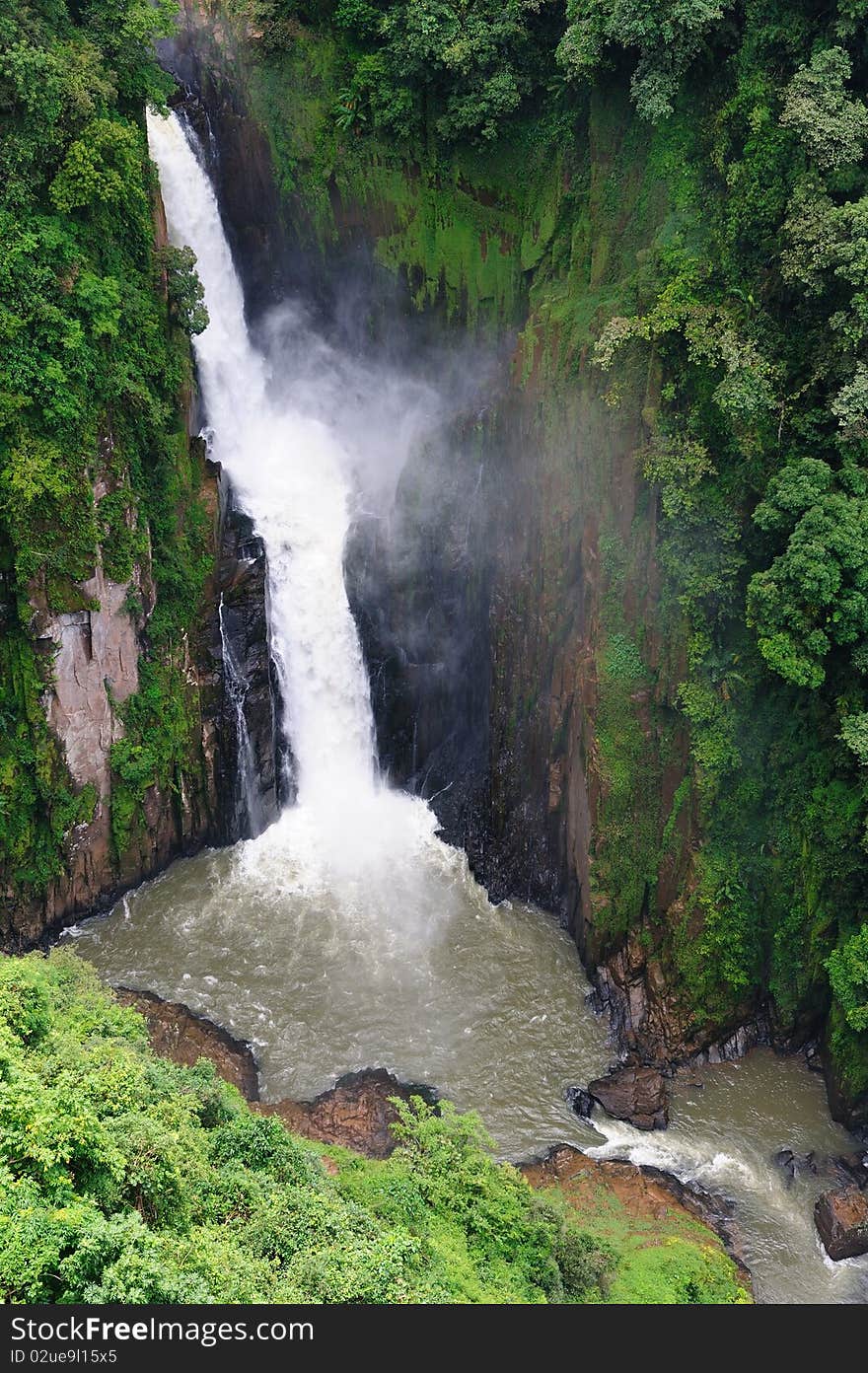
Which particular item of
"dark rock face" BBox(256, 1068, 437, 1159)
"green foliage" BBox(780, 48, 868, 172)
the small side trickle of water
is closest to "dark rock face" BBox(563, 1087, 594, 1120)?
"dark rock face" BBox(256, 1068, 437, 1159)

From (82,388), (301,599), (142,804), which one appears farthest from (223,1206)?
(301,599)

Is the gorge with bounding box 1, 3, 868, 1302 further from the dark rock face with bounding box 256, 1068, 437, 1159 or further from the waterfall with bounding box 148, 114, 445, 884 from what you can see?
the dark rock face with bounding box 256, 1068, 437, 1159

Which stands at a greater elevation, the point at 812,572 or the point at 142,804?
the point at 812,572

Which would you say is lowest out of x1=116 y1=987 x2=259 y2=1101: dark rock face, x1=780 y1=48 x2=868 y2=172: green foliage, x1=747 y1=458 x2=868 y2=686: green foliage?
x1=116 y1=987 x2=259 y2=1101: dark rock face

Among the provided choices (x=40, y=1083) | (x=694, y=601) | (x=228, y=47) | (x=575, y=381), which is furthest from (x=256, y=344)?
(x=40, y=1083)

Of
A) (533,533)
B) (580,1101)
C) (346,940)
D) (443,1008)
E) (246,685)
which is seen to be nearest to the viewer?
(580,1101)

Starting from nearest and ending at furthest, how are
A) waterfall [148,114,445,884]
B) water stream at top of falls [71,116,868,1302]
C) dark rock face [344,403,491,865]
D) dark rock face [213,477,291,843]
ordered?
water stream at top of falls [71,116,868,1302] → dark rock face [213,477,291,843] → waterfall [148,114,445,884] → dark rock face [344,403,491,865]

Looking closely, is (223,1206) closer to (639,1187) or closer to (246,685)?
(639,1187)
